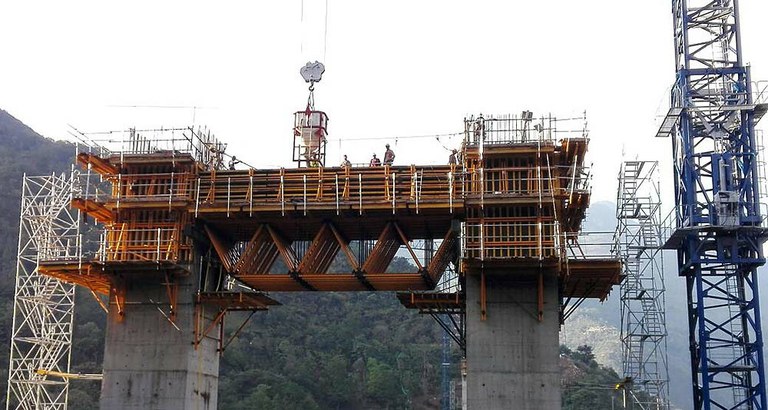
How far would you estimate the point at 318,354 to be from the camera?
90250mm

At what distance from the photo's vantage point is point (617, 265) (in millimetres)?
26609

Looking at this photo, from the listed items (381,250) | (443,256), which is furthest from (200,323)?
(443,256)

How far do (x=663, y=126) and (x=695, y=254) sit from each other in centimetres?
588

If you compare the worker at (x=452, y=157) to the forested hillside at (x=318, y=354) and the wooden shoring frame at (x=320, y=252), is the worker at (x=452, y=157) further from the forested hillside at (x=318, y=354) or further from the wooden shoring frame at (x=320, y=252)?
the forested hillside at (x=318, y=354)

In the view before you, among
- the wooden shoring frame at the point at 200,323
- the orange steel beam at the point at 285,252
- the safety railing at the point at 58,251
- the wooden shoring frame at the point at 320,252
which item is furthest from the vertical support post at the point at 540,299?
the safety railing at the point at 58,251

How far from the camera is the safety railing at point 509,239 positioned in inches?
1055

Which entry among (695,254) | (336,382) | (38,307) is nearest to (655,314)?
(695,254)

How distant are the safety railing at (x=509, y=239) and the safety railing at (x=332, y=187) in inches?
48.0

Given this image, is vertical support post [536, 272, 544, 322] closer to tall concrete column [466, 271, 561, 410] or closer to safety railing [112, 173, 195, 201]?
tall concrete column [466, 271, 561, 410]

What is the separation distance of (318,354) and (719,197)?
62.6 metres

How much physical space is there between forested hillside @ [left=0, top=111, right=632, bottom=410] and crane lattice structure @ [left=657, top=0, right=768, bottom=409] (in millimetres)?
46378

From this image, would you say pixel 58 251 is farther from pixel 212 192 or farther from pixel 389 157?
pixel 389 157

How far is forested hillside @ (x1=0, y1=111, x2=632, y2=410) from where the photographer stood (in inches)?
3179

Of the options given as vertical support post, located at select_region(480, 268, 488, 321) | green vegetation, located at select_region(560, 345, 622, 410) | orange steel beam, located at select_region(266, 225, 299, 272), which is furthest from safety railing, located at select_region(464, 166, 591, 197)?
green vegetation, located at select_region(560, 345, 622, 410)
